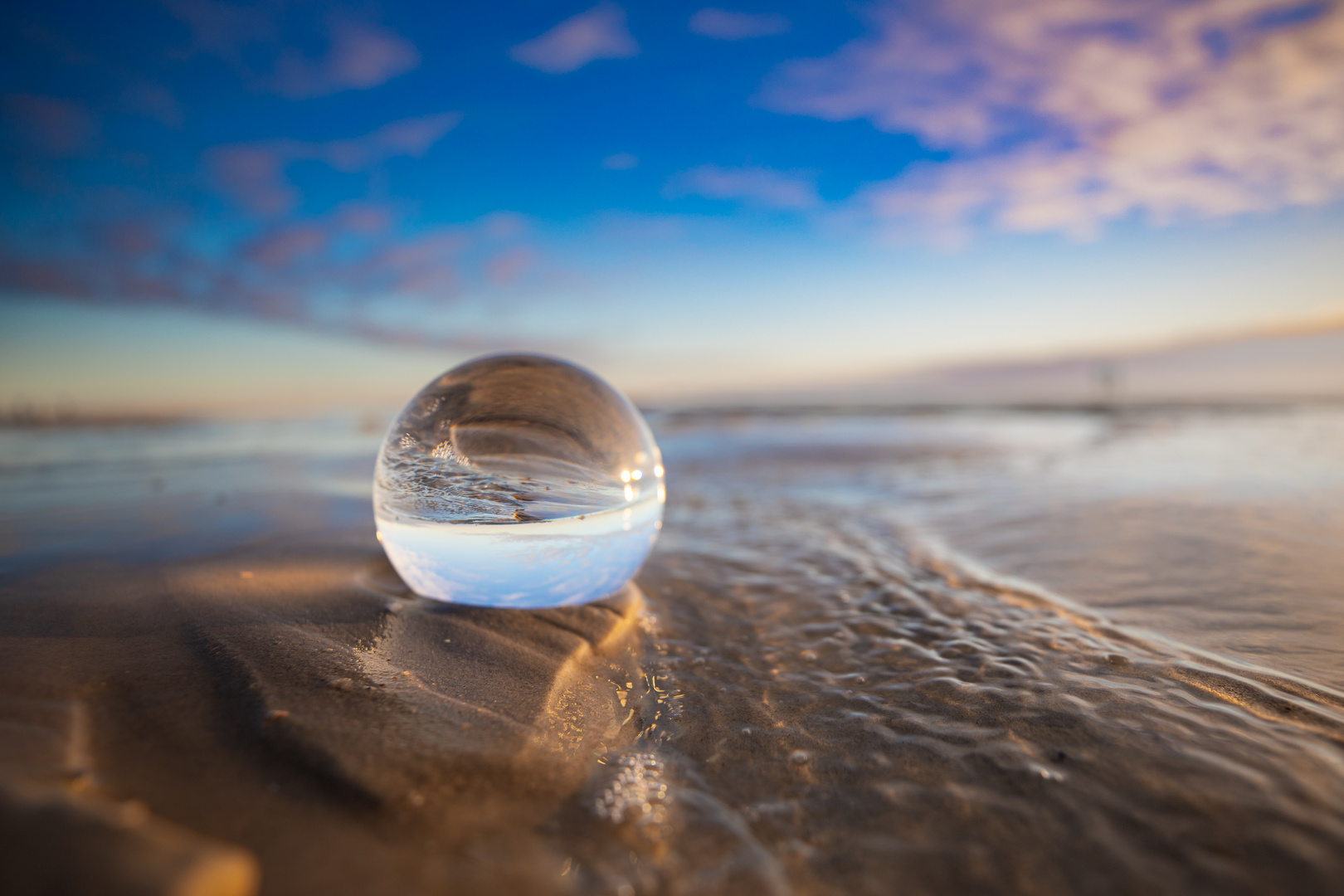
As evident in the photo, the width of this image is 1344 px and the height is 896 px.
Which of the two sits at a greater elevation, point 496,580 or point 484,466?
point 484,466

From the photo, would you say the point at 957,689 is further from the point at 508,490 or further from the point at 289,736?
the point at 289,736

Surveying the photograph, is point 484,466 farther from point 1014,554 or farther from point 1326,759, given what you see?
point 1014,554

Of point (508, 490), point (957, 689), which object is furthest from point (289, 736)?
point (957, 689)

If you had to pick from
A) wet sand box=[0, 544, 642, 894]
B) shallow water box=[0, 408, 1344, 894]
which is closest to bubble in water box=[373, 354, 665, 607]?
wet sand box=[0, 544, 642, 894]

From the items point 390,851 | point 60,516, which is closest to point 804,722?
point 390,851

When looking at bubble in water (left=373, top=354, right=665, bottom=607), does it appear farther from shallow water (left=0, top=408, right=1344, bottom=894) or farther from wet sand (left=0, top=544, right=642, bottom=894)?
shallow water (left=0, top=408, right=1344, bottom=894)

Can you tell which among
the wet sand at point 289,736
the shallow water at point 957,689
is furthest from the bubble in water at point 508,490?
the shallow water at point 957,689

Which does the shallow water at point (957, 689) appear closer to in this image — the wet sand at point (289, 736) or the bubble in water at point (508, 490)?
the wet sand at point (289, 736)
